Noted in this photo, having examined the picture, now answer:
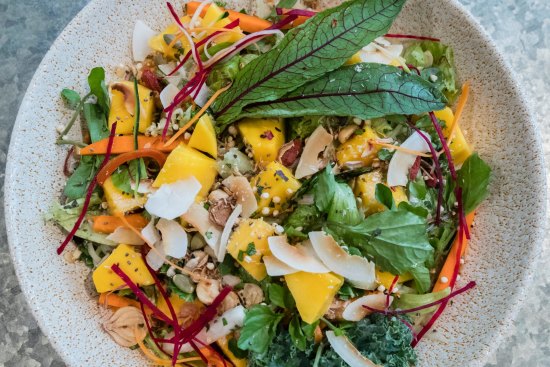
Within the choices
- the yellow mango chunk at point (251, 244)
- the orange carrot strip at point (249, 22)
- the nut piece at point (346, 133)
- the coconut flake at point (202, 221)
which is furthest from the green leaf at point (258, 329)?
the orange carrot strip at point (249, 22)

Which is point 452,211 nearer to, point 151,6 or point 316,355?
point 316,355

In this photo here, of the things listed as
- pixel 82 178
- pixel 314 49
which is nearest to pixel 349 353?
pixel 314 49

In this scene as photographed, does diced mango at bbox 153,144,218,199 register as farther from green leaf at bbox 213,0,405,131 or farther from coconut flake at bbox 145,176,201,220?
green leaf at bbox 213,0,405,131

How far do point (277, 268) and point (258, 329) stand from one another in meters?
0.20

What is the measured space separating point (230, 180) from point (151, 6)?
2.52 feet

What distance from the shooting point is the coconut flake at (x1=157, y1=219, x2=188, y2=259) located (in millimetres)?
1736

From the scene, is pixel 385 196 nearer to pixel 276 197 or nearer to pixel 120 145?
pixel 276 197

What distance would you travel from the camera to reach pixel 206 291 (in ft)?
5.59

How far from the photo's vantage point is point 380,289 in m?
1.73

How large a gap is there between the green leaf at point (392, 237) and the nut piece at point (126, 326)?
2.28 ft

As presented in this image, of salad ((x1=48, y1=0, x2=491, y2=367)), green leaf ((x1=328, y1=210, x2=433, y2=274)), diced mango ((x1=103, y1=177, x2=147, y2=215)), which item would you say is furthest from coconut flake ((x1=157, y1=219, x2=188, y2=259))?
green leaf ((x1=328, y1=210, x2=433, y2=274))

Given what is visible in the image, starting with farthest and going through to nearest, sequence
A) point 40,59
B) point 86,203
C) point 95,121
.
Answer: point 40,59 < point 95,121 < point 86,203

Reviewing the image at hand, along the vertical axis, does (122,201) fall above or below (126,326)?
above

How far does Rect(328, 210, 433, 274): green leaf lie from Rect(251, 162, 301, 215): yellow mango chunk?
0.57ft
